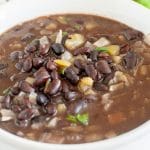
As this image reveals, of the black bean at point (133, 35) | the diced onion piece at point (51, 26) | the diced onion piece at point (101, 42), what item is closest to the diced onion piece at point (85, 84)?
the diced onion piece at point (101, 42)

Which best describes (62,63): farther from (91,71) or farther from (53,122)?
(53,122)

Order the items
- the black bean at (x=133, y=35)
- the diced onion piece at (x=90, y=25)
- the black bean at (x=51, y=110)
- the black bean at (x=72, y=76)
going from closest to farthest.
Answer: the black bean at (x=51, y=110) < the black bean at (x=72, y=76) < the black bean at (x=133, y=35) < the diced onion piece at (x=90, y=25)

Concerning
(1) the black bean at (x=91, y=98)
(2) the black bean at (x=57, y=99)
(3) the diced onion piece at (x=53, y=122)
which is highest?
(1) the black bean at (x=91, y=98)

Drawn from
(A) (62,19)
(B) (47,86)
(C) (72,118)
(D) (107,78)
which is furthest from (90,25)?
(C) (72,118)

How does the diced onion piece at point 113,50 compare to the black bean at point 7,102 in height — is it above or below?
above

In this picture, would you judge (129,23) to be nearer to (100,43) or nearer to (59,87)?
(100,43)

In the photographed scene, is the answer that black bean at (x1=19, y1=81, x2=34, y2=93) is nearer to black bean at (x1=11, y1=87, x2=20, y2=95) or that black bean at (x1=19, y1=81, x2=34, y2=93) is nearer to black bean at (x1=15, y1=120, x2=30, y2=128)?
black bean at (x1=11, y1=87, x2=20, y2=95)

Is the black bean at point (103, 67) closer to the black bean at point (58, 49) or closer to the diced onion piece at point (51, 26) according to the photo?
the black bean at point (58, 49)
